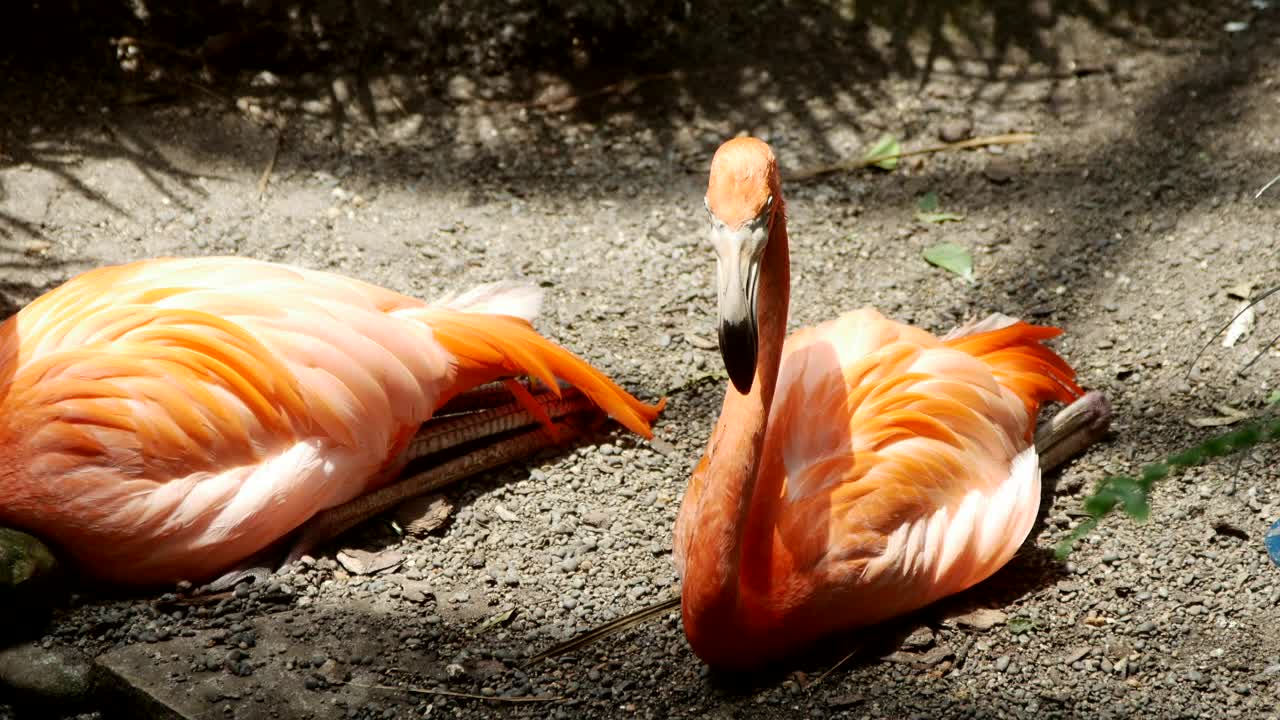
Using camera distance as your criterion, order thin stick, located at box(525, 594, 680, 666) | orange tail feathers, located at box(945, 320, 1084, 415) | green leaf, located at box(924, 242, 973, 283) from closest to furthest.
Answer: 1. thin stick, located at box(525, 594, 680, 666)
2. orange tail feathers, located at box(945, 320, 1084, 415)
3. green leaf, located at box(924, 242, 973, 283)

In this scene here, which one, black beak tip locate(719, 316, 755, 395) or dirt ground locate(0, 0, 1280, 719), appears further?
dirt ground locate(0, 0, 1280, 719)

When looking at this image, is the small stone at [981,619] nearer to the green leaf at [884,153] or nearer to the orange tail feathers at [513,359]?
the orange tail feathers at [513,359]

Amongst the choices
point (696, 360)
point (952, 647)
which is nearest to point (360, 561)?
point (696, 360)

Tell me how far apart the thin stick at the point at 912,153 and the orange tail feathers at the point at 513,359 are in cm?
154

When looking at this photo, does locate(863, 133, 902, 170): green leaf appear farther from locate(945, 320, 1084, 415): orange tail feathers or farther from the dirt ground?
locate(945, 320, 1084, 415): orange tail feathers

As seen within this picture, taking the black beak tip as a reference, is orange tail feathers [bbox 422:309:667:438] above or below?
below

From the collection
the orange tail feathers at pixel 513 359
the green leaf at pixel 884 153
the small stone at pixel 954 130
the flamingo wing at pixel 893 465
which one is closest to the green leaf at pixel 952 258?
the green leaf at pixel 884 153

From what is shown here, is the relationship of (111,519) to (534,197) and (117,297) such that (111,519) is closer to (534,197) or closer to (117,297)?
(117,297)

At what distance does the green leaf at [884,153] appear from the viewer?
4.79m

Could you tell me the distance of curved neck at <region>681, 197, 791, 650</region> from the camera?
8.73ft

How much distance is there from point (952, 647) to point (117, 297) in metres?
2.30

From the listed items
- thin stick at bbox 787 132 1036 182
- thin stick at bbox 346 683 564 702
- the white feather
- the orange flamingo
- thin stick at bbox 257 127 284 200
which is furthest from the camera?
thin stick at bbox 787 132 1036 182

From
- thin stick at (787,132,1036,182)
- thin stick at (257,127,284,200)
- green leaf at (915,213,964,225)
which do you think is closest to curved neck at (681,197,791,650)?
green leaf at (915,213,964,225)

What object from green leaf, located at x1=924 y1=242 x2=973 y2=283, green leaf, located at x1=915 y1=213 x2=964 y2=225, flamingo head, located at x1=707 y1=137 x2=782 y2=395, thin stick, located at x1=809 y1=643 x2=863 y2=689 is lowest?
thin stick, located at x1=809 y1=643 x2=863 y2=689
